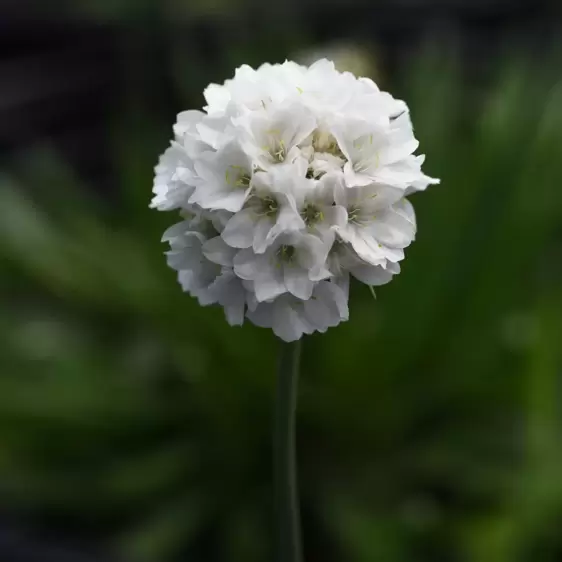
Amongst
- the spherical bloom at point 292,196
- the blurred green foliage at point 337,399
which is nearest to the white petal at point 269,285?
the spherical bloom at point 292,196

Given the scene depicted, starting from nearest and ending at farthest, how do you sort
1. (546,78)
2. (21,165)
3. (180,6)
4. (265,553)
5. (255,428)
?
(265,553) → (255,428) → (546,78) → (21,165) → (180,6)

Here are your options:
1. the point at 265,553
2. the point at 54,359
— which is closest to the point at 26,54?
the point at 54,359

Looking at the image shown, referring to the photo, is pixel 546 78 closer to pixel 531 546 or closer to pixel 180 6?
pixel 531 546

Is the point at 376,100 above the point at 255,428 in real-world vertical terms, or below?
below

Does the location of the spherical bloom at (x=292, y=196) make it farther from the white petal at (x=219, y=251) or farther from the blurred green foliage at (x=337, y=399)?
the blurred green foliage at (x=337, y=399)

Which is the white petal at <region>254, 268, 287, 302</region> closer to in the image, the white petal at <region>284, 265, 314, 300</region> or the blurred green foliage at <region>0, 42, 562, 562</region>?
the white petal at <region>284, 265, 314, 300</region>

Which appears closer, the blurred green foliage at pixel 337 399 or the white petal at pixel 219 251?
the white petal at pixel 219 251

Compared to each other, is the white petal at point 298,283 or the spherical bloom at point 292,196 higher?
the spherical bloom at point 292,196
